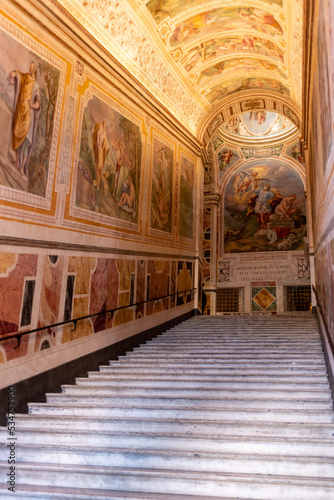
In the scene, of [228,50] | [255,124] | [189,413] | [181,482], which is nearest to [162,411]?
[189,413]

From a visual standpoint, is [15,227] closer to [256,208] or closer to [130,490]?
[130,490]

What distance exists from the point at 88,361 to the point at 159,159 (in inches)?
225

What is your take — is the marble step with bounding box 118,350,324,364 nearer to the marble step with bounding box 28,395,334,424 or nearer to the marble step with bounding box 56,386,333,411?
the marble step with bounding box 56,386,333,411

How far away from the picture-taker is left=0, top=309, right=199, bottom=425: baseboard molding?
5.21 m

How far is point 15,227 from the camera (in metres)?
5.41

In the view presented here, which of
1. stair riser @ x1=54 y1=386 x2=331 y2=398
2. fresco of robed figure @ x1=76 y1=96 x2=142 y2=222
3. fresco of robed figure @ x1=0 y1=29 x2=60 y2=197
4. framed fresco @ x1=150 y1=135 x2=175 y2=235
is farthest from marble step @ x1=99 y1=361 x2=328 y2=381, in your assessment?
framed fresco @ x1=150 y1=135 x2=175 y2=235

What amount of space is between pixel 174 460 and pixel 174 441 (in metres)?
0.31

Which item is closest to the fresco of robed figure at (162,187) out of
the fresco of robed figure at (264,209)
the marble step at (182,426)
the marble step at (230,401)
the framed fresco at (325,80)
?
the marble step at (230,401)

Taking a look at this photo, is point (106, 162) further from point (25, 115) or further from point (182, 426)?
point (182, 426)

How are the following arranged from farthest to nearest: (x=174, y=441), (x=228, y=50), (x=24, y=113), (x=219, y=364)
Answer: (x=228, y=50), (x=219, y=364), (x=24, y=113), (x=174, y=441)

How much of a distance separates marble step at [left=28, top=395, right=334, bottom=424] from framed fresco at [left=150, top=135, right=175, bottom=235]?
5051 millimetres

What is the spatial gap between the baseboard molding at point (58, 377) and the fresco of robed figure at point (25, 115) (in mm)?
2640

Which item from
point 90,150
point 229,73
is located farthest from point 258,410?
point 229,73

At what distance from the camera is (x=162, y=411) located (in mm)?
A: 4922
